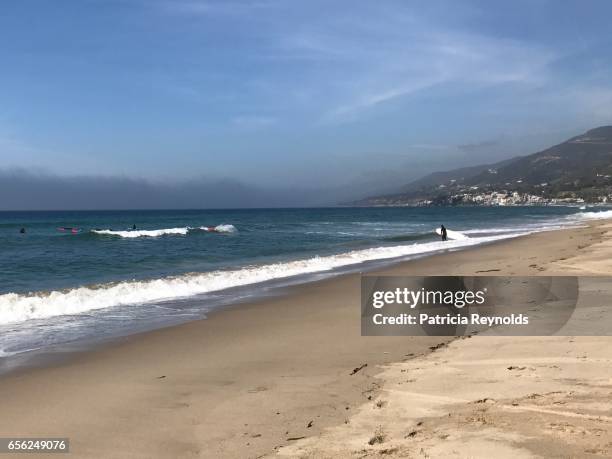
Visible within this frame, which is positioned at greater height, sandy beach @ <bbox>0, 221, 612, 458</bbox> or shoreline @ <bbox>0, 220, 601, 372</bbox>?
sandy beach @ <bbox>0, 221, 612, 458</bbox>

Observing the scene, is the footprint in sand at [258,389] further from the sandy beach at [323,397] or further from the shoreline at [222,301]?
the shoreline at [222,301]

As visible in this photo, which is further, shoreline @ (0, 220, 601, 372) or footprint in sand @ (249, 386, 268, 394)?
shoreline @ (0, 220, 601, 372)

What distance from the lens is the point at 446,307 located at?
36.0ft

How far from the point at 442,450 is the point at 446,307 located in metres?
7.35

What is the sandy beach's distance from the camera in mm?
4203

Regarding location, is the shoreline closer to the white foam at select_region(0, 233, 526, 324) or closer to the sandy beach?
the sandy beach

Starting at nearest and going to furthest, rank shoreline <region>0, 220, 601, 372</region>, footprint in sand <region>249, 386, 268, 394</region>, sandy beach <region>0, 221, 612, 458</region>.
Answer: sandy beach <region>0, 221, 612, 458</region>, footprint in sand <region>249, 386, 268, 394</region>, shoreline <region>0, 220, 601, 372</region>

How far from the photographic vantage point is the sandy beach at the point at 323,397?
4.20 meters

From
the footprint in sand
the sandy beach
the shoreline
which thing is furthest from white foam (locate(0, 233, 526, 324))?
the footprint in sand

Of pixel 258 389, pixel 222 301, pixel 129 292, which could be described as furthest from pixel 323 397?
pixel 129 292

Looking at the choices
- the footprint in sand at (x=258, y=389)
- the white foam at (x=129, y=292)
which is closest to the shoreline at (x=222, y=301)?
the white foam at (x=129, y=292)

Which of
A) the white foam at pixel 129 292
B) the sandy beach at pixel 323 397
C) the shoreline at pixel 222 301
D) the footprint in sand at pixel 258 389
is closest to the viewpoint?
the sandy beach at pixel 323 397

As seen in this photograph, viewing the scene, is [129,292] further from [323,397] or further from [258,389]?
[323,397]

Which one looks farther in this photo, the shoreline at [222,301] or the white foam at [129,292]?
the white foam at [129,292]
